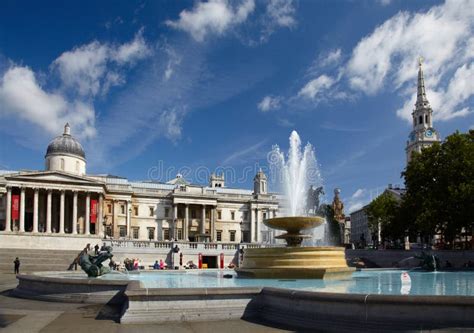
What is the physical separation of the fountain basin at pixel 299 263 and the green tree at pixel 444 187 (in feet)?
97.9

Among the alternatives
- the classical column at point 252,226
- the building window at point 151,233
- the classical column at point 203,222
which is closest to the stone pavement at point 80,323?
the classical column at point 203,222

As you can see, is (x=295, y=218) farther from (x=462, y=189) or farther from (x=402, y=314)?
(x=462, y=189)

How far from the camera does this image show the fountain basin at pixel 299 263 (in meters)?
18.6

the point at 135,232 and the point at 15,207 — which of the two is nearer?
the point at 15,207

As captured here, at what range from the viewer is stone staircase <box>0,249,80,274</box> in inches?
1700

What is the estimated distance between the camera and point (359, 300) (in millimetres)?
9820

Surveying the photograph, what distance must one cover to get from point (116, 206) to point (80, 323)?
223ft

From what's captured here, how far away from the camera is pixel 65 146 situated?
244 ft

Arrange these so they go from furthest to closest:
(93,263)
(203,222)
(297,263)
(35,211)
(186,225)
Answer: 1. (203,222)
2. (186,225)
3. (35,211)
4. (93,263)
5. (297,263)

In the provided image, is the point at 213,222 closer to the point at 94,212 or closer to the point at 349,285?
the point at 94,212

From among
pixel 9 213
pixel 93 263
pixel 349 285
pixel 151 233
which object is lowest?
pixel 151 233

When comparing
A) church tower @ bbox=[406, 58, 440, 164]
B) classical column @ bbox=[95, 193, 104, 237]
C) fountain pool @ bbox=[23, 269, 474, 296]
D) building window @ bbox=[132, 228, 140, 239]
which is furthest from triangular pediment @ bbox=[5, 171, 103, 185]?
church tower @ bbox=[406, 58, 440, 164]

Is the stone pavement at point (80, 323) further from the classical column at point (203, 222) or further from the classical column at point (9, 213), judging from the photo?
the classical column at point (203, 222)

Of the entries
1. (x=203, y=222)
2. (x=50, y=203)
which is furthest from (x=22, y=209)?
(x=203, y=222)
